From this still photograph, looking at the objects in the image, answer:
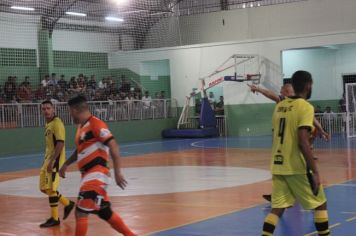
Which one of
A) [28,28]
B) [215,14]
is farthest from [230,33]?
[28,28]

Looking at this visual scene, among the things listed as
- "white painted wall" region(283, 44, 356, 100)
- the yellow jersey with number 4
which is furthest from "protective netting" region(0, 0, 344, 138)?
the yellow jersey with number 4

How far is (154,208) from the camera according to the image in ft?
37.7

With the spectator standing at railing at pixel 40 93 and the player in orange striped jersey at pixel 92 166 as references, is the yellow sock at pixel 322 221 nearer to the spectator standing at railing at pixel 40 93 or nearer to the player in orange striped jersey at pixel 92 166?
the player in orange striped jersey at pixel 92 166

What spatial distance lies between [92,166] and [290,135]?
235 cm

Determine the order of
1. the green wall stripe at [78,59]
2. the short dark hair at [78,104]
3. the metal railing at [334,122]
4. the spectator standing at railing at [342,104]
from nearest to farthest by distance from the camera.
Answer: the short dark hair at [78,104] → the metal railing at [334,122] → the spectator standing at railing at [342,104] → the green wall stripe at [78,59]

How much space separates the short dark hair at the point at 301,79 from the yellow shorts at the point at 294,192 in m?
0.98

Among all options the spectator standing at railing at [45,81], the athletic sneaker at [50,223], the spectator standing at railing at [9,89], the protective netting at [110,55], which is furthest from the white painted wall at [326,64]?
the athletic sneaker at [50,223]

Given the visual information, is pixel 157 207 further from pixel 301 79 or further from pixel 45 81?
pixel 45 81

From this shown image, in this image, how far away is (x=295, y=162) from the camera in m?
6.93

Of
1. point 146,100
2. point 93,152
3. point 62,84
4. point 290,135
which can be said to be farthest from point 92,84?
point 290,135

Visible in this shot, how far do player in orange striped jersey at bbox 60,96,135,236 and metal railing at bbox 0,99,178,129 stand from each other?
21.5 m

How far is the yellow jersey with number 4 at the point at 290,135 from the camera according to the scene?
6836 mm

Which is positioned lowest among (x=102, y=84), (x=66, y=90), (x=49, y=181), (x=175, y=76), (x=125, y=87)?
(x=49, y=181)

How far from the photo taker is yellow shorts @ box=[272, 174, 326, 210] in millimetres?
6941
